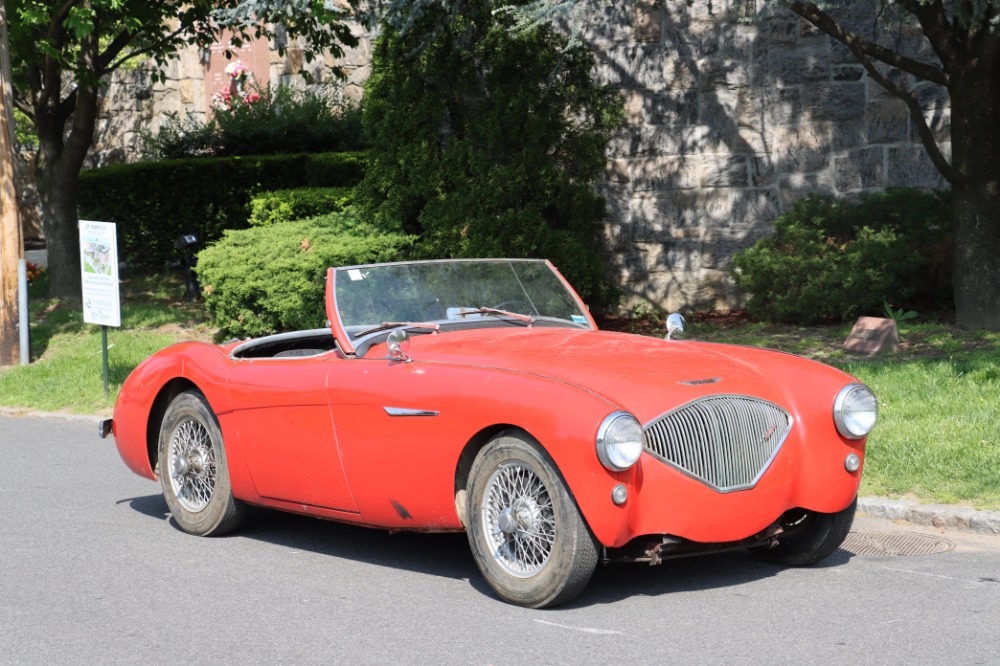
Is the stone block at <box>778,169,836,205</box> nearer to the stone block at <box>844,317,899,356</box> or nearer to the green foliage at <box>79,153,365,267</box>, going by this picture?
the stone block at <box>844,317,899,356</box>

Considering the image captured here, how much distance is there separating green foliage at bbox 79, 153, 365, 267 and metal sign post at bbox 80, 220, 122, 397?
5.83 meters

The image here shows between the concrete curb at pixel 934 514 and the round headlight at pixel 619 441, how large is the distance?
2642 millimetres

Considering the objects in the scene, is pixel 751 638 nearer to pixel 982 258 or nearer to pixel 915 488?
pixel 915 488

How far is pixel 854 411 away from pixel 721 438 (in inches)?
29.9

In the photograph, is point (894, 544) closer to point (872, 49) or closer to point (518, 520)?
point (518, 520)

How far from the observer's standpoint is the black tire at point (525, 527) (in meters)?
5.21

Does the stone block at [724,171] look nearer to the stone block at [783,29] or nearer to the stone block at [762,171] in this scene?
the stone block at [762,171]

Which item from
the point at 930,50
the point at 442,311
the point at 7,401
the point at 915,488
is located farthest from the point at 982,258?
the point at 7,401

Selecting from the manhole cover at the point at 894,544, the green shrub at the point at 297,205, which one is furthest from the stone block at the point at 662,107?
the manhole cover at the point at 894,544

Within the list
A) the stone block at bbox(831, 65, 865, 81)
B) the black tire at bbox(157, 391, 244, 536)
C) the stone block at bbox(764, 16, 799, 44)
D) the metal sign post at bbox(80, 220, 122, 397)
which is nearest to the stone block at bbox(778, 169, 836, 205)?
the stone block at bbox(831, 65, 865, 81)

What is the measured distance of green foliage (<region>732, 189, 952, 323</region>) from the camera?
42.3 feet

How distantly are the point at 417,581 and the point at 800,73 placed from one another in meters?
10.3

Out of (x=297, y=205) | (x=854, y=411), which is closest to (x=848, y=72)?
(x=297, y=205)

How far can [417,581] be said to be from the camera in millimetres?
6012
